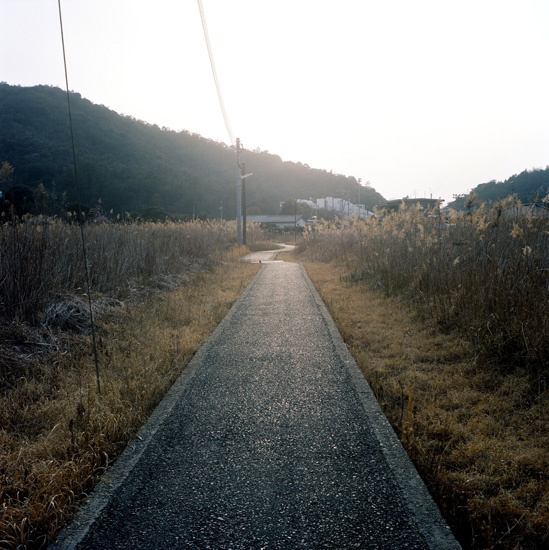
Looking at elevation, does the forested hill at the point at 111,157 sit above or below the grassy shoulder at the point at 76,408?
above

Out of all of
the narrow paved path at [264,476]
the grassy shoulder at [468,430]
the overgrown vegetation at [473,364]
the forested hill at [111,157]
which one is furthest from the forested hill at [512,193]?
the forested hill at [111,157]

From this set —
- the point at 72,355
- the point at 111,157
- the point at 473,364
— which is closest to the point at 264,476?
the point at 473,364

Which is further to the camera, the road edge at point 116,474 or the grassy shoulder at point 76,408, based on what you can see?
the grassy shoulder at point 76,408

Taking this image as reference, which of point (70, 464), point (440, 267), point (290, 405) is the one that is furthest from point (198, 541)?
point (440, 267)

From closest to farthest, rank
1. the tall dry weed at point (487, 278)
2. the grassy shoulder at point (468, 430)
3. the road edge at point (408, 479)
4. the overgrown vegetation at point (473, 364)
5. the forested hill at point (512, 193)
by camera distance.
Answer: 1. the road edge at point (408, 479)
2. the grassy shoulder at point (468, 430)
3. the overgrown vegetation at point (473, 364)
4. the tall dry weed at point (487, 278)
5. the forested hill at point (512, 193)

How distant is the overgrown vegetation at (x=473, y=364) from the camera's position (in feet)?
7.61

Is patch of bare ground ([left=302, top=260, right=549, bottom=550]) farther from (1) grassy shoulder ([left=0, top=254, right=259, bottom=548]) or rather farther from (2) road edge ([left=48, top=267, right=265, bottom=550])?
(1) grassy shoulder ([left=0, top=254, right=259, bottom=548])

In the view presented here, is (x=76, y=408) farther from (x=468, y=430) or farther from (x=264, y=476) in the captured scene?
(x=468, y=430)

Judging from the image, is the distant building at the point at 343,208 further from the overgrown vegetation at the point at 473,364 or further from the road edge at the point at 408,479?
the road edge at the point at 408,479

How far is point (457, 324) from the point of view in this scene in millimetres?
5406

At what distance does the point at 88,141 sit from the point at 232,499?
63.7 meters

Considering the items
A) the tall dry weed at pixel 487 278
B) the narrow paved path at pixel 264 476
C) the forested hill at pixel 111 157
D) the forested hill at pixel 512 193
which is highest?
the forested hill at pixel 111 157

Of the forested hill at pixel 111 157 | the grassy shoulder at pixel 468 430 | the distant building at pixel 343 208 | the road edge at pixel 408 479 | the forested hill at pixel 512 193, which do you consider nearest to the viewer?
the road edge at pixel 408 479

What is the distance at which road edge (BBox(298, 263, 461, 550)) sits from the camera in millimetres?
2040
